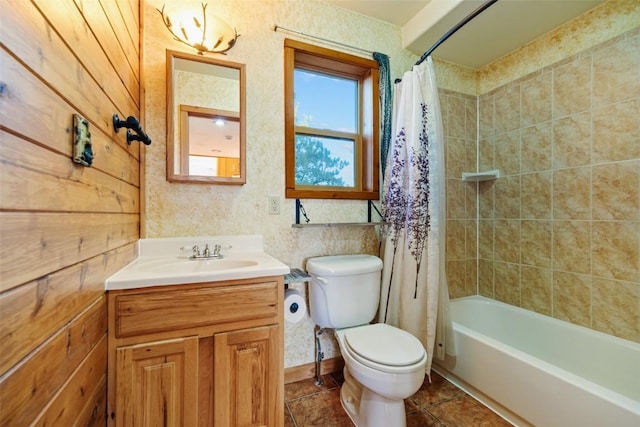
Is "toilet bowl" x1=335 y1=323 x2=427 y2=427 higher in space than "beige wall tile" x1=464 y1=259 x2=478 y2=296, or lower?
lower

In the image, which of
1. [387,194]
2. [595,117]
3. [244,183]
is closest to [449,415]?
[387,194]

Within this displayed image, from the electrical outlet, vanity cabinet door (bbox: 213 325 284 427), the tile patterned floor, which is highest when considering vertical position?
the electrical outlet

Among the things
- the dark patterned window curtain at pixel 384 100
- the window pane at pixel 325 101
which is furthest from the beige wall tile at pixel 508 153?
the window pane at pixel 325 101

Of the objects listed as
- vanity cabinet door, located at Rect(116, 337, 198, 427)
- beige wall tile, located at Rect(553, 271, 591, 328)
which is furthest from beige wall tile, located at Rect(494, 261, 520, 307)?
vanity cabinet door, located at Rect(116, 337, 198, 427)

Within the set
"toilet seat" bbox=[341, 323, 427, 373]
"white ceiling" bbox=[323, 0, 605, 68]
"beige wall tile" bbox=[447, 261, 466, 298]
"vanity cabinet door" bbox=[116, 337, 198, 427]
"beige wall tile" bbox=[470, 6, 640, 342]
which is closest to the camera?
"vanity cabinet door" bbox=[116, 337, 198, 427]

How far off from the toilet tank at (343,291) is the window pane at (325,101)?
38.0 inches

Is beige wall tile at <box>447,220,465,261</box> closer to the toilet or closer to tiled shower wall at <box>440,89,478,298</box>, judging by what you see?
tiled shower wall at <box>440,89,478,298</box>

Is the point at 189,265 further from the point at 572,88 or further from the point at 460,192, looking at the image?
the point at 572,88

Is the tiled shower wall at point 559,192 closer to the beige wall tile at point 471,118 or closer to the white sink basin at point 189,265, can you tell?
the beige wall tile at point 471,118

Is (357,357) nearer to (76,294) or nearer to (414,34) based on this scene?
(76,294)

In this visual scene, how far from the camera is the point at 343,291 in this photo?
152 cm

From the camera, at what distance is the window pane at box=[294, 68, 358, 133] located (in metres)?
1.83

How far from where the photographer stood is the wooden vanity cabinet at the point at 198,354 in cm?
94

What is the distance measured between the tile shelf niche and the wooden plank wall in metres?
2.30
